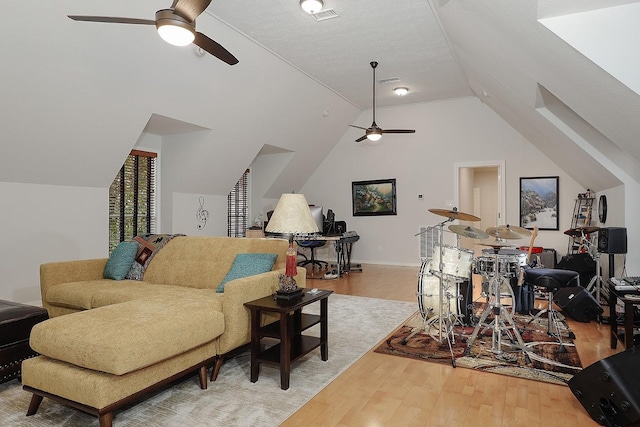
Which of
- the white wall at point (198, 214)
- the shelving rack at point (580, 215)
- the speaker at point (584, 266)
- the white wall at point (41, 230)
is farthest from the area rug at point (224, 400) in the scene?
the shelving rack at point (580, 215)

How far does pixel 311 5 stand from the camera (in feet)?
13.6

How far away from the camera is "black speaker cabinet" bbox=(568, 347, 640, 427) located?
6.76ft

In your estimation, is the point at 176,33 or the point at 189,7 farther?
the point at 176,33

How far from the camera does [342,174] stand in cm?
936

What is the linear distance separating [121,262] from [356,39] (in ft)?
13.0

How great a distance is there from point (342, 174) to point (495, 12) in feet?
20.8

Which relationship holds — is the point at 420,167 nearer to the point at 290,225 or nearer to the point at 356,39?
the point at 356,39

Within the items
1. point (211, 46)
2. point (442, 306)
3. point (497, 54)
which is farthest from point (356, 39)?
point (442, 306)

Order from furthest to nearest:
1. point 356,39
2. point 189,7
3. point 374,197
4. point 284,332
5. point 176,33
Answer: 1. point 374,197
2. point 356,39
3. point 284,332
4. point 176,33
5. point 189,7

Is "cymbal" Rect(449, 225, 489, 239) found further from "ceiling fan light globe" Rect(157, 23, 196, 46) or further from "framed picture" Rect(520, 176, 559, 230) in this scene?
"framed picture" Rect(520, 176, 559, 230)

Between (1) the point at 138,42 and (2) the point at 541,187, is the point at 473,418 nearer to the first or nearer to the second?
(1) the point at 138,42

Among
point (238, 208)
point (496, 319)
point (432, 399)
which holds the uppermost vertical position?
point (238, 208)

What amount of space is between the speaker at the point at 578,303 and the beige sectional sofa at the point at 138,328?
2.49 metres

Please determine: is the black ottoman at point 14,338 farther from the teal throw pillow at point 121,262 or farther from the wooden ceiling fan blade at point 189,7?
the wooden ceiling fan blade at point 189,7
